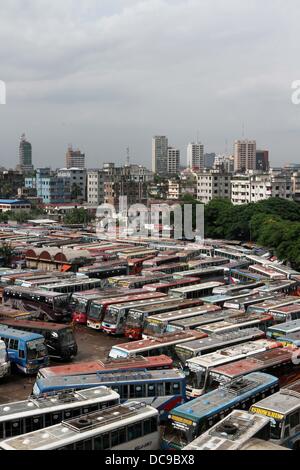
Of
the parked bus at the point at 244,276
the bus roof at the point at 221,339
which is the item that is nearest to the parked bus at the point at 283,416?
the bus roof at the point at 221,339

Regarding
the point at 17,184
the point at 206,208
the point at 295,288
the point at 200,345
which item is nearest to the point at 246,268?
the point at 295,288

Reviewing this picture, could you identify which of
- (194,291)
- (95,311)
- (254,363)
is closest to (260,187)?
(194,291)

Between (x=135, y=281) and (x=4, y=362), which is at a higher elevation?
(x=135, y=281)

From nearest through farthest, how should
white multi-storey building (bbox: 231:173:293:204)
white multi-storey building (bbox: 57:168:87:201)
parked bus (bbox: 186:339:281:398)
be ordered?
parked bus (bbox: 186:339:281:398)
white multi-storey building (bbox: 231:173:293:204)
white multi-storey building (bbox: 57:168:87:201)

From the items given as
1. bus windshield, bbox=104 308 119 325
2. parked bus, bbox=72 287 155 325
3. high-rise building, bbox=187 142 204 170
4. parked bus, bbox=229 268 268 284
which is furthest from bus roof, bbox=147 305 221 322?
high-rise building, bbox=187 142 204 170

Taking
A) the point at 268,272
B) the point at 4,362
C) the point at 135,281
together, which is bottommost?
the point at 4,362

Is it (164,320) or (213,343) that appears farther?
(164,320)

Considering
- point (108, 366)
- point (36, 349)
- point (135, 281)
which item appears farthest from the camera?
point (135, 281)

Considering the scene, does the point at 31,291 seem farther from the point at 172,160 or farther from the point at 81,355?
the point at 172,160

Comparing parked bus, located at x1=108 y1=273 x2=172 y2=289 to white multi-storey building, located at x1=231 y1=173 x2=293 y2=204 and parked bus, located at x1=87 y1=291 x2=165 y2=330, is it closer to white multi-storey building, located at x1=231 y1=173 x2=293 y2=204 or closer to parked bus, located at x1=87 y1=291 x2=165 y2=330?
parked bus, located at x1=87 y1=291 x2=165 y2=330
